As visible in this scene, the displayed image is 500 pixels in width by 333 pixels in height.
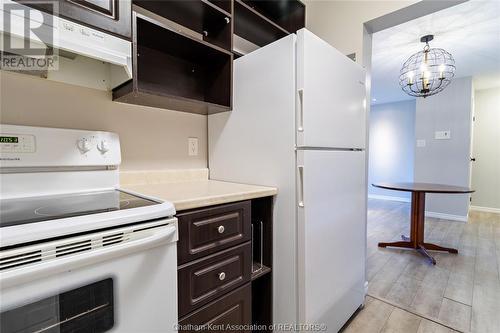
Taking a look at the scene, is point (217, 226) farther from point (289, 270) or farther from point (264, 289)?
point (264, 289)

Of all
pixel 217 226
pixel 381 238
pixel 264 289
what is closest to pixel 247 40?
pixel 217 226

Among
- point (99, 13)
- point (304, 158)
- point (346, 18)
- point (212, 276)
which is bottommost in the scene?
point (212, 276)

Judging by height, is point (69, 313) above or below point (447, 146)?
below

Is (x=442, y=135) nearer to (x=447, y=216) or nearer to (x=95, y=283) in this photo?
(x=447, y=216)

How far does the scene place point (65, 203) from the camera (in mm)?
866

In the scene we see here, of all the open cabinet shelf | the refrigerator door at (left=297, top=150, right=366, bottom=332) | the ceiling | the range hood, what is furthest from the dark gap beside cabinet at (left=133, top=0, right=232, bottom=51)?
the ceiling

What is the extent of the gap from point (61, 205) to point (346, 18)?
205 cm

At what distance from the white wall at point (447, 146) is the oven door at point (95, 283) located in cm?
487

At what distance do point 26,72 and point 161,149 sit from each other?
26.2 inches

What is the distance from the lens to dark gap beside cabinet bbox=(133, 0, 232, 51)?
49.6 inches

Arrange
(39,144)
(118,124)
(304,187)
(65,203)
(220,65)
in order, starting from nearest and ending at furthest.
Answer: (65,203), (39,144), (304,187), (118,124), (220,65)

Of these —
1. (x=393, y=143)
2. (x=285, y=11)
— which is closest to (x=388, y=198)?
(x=393, y=143)

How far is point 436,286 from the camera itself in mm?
1983

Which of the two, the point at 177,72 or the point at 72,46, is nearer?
the point at 72,46
